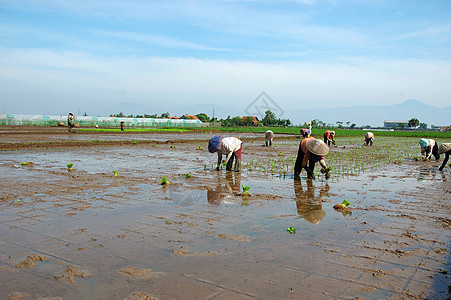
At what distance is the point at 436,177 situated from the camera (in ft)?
36.1

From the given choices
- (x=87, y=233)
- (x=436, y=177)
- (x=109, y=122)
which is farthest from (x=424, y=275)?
(x=109, y=122)

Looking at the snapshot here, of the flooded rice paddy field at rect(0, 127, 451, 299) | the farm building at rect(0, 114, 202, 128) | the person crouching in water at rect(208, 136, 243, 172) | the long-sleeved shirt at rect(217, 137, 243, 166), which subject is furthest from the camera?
the farm building at rect(0, 114, 202, 128)

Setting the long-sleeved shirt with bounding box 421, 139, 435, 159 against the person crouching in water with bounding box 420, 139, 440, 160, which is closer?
the person crouching in water with bounding box 420, 139, 440, 160

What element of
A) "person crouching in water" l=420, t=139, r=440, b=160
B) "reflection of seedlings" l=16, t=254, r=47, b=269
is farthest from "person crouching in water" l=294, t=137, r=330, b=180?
"person crouching in water" l=420, t=139, r=440, b=160

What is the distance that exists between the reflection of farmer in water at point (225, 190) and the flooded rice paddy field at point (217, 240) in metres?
0.02

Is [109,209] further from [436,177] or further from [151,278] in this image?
[436,177]

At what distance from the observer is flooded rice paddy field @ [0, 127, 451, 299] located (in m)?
3.48

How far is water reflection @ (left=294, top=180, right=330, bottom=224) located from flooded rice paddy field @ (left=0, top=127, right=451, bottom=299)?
22mm

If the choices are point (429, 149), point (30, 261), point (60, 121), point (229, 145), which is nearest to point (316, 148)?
point (229, 145)

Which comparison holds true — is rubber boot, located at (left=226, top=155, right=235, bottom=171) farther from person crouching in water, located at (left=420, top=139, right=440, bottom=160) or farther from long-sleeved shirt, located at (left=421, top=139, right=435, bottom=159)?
long-sleeved shirt, located at (left=421, top=139, right=435, bottom=159)

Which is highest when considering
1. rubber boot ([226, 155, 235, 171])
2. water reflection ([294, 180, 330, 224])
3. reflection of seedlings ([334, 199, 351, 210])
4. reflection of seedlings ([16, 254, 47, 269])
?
rubber boot ([226, 155, 235, 171])

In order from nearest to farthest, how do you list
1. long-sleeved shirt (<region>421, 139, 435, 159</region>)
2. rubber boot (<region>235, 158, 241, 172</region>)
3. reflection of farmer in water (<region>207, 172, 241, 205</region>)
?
reflection of farmer in water (<region>207, 172, 241, 205</region>)
rubber boot (<region>235, 158, 241, 172</region>)
long-sleeved shirt (<region>421, 139, 435, 159</region>)

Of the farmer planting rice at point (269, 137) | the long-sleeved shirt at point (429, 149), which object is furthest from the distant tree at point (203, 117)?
the long-sleeved shirt at point (429, 149)

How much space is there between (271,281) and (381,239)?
6.99 ft
